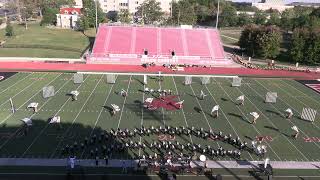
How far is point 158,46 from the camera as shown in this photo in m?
56.7

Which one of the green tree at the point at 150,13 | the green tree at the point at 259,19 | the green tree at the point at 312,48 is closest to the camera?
the green tree at the point at 312,48

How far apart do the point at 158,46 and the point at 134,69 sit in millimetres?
9724

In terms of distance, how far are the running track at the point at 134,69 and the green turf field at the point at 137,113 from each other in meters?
Result: 3.93

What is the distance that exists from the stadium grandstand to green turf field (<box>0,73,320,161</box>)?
10546 mm

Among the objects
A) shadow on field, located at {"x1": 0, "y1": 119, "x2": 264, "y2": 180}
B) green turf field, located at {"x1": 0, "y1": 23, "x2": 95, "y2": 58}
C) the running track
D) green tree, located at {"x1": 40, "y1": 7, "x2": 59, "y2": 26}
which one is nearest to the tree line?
the running track

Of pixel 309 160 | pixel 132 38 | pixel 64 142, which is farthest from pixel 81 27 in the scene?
pixel 309 160

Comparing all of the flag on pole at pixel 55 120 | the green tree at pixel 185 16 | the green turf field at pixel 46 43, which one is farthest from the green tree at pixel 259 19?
the flag on pole at pixel 55 120

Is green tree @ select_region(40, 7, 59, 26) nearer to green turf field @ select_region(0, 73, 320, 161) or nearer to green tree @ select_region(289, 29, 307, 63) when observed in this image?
green turf field @ select_region(0, 73, 320, 161)

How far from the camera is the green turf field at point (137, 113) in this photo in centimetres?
2430

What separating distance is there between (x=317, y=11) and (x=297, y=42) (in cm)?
4996

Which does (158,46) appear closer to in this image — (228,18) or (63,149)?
(63,149)

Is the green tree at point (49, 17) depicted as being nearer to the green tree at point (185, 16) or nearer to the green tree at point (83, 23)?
the green tree at point (83, 23)

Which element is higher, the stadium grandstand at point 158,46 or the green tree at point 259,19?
the green tree at point 259,19

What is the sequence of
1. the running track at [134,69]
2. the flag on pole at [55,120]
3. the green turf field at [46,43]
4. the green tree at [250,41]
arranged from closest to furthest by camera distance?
the flag on pole at [55,120] → the running track at [134,69] → the green turf field at [46,43] → the green tree at [250,41]
